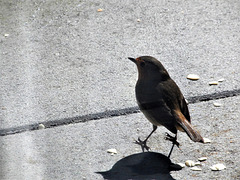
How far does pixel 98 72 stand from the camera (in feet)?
18.3

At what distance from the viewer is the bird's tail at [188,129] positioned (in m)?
3.92

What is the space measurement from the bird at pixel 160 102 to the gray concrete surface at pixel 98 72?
331 millimetres

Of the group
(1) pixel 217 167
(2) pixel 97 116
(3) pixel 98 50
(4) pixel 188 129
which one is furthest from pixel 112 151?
(3) pixel 98 50

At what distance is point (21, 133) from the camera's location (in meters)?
4.68

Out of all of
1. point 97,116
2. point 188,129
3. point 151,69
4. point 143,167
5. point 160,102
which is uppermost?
point 151,69

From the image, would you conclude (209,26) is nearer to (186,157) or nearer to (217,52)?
(217,52)

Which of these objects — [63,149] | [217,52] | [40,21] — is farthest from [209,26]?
[63,149]

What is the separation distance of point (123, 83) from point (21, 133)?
4.26 ft

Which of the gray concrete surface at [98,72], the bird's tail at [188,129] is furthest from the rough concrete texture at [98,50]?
the bird's tail at [188,129]

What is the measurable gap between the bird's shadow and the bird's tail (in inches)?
14.8

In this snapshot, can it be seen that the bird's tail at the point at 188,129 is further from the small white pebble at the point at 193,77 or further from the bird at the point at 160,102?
the small white pebble at the point at 193,77

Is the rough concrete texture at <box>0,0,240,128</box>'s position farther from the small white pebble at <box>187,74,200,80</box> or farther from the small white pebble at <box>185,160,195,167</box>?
the small white pebble at <box>185,160,195,167</box>

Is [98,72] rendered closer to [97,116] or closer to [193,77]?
[97,116]

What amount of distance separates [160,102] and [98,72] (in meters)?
1.44
